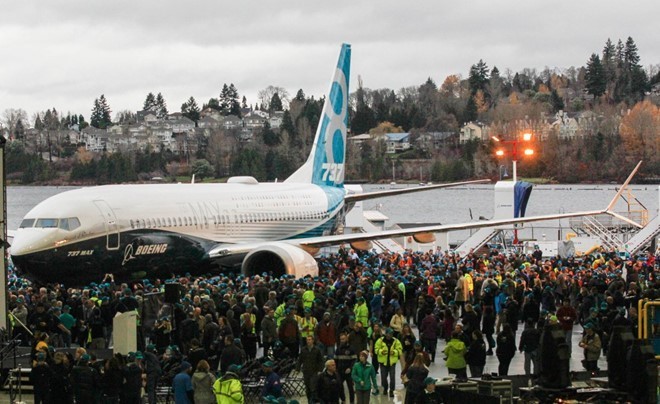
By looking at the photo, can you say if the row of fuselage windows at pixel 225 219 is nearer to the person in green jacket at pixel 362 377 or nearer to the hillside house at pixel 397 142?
the person in green jacket at pixel 362 377

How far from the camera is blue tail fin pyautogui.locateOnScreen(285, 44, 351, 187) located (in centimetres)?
A: 4431

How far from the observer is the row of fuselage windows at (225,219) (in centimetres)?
3153

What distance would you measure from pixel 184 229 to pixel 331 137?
12763mm

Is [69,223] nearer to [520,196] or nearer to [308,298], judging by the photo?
[308,298]

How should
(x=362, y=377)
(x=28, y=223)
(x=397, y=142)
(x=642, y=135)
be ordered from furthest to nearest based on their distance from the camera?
(x=397, y=142) < (x=642, y=135) < (x=28, y=223) < (x=362, y=377)

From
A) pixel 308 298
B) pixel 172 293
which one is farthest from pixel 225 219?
pixel 172 293

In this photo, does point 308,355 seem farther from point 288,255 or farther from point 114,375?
point 288,255

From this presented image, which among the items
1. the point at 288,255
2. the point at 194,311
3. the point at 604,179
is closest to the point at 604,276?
the point at 288,255

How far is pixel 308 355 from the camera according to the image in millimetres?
18734

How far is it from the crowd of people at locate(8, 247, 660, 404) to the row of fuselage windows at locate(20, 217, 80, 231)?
1323 mm

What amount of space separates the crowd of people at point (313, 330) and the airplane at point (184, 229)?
31.8 inches

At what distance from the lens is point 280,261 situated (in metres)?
33.3

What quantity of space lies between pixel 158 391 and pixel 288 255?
13.9 m

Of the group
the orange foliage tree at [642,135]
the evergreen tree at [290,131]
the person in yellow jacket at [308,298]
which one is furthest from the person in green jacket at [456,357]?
the evergreen tree at [290,131]
